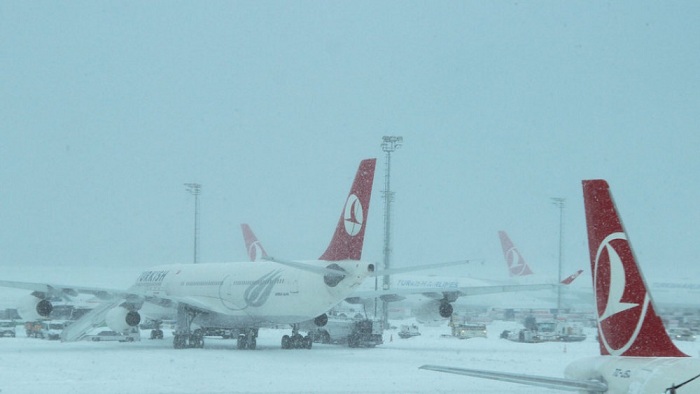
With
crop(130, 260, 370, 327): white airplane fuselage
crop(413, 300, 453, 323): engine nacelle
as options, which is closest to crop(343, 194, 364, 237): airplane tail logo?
crop(130, 260, 370, 327): white airplane fuselage

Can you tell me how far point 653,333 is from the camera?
31.1ft

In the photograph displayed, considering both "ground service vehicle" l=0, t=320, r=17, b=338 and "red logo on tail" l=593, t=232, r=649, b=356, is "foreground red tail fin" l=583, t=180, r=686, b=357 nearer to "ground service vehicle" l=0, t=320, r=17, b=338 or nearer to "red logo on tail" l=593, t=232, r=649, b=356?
"red logo on tail" l=593, t=232, r=649, b=356

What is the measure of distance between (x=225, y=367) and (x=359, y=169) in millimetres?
8785

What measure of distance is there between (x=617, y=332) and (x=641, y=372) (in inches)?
33.6

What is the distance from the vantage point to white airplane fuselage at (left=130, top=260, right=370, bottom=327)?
93.9 ft

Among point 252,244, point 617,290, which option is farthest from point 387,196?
point 617,290

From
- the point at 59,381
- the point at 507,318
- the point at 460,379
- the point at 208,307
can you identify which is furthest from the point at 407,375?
the point at 507,318

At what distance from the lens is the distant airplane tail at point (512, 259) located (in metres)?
63.1

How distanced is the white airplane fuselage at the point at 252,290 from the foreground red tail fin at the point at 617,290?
17.7 m

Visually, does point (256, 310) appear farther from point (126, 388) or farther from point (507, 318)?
point (507, 318)

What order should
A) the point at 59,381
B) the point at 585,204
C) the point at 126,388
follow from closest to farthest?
the point at 585,204
the point at 126,388
the point at 59,381

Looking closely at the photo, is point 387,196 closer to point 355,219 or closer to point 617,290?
point 355,219

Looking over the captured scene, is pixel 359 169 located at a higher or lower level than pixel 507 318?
higher

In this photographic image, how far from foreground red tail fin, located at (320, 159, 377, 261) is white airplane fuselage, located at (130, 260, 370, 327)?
1.31ft
